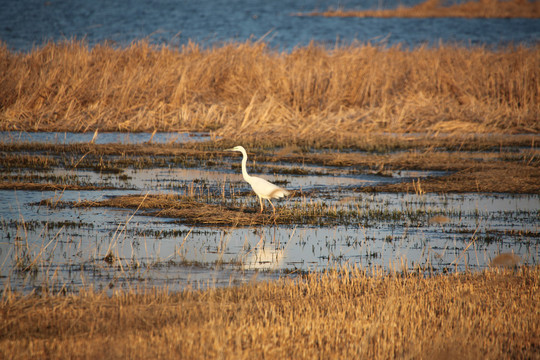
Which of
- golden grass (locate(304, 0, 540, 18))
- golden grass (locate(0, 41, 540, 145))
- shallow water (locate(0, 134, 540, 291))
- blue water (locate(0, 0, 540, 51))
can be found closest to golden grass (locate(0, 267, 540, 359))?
shallow water (locate(0, 134, 540, 291))

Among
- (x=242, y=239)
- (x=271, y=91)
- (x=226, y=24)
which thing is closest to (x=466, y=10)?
(x=226, y=24)

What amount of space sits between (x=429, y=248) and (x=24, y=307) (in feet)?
15.2

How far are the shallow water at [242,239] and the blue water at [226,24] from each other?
38.4 m

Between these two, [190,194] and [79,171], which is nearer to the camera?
[190,194]

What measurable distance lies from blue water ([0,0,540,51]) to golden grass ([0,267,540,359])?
141ft

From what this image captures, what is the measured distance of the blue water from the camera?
171 feet

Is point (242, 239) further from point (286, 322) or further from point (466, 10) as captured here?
point (466, 10)

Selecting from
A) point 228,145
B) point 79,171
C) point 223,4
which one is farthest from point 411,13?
point 79,171

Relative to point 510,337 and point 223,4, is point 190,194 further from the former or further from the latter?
point 223,4

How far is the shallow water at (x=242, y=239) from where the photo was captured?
694cm

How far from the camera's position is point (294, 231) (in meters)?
9.06

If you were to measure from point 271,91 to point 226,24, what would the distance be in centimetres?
4025

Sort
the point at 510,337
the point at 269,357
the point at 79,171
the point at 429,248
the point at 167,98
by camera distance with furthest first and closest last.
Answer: the point at 167,98 < the point at 79,171 < the point at 429,248 < the point at 510,337 < the point at 269,357

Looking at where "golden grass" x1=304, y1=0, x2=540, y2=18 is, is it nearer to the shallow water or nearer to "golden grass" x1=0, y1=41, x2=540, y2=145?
"golden grass" x1=0, y1=41, x2=540, y2=145
